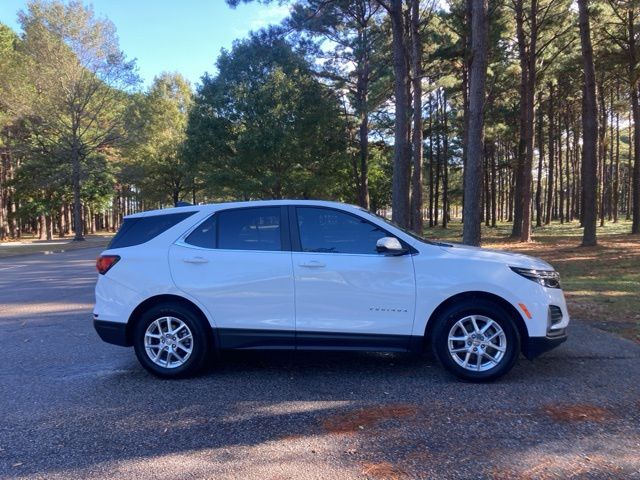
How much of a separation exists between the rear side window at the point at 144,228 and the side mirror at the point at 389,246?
2079 mm

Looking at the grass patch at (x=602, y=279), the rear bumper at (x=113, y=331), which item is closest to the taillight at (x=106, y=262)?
the rear bumper at (x=113, y=331)

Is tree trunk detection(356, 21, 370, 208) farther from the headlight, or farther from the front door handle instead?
the front door handle

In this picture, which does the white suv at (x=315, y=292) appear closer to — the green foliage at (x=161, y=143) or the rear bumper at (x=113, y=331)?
the rear bumper at (x=113, y=331)

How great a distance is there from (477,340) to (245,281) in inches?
93.1

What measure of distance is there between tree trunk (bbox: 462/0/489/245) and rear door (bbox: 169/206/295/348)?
780 cm

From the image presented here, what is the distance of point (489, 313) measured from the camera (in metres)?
4.86

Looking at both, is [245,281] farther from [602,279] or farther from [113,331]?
[602,279]

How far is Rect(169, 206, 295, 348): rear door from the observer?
5.02 meters

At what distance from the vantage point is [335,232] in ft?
16.9

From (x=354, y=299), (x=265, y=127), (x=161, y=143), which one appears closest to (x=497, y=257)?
(x=354, y=299)

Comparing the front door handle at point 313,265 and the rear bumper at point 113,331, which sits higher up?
the front door handle at point 313,265

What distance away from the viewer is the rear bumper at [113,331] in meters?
5.24

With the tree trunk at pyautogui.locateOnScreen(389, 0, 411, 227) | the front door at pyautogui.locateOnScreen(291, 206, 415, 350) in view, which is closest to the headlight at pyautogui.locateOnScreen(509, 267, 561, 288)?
the front door at pyautogui.locateOnScreen(291, 206, 415, 350)

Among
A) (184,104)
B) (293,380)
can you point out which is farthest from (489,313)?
(184,104)
